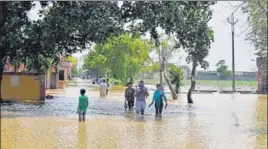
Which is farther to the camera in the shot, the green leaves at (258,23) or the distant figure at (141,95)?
the distant figure at (141,95)

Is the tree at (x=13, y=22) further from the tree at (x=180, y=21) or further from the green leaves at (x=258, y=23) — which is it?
the green leaves at (x=258, y=23)

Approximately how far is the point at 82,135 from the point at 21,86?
639 inches

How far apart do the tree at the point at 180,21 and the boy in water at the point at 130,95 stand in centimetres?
292

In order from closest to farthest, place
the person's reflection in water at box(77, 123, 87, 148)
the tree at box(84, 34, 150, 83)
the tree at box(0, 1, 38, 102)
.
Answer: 1. the person's reflection in water at box(77, 123, 87, 148)
2. the tree at box(0, 1, 38, 102)
3. the tree at box(84, 34, 150, 83)

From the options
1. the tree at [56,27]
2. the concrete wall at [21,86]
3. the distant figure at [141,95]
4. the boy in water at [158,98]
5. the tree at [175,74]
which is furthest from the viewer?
the tree at [175,74]

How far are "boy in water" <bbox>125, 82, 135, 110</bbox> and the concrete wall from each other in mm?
7716

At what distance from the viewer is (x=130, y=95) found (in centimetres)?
2078

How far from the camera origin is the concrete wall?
27078 mm

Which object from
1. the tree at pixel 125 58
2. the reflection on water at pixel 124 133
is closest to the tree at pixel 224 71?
the tree at pixel 125 58

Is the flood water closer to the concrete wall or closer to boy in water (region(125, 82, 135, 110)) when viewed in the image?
boy in water (region(125, 82, 135, 110))

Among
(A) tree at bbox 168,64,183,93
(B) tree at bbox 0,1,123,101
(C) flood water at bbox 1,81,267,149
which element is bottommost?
(C) flood water at bbox 1,81,267,149

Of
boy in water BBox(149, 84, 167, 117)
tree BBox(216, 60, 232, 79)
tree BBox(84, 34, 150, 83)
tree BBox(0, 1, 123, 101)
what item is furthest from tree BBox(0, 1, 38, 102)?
tree BBox(216, 60, 232, 79)

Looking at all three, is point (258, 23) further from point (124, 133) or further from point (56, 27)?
point (56, 27)

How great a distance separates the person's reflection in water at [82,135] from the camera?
10256 mm
